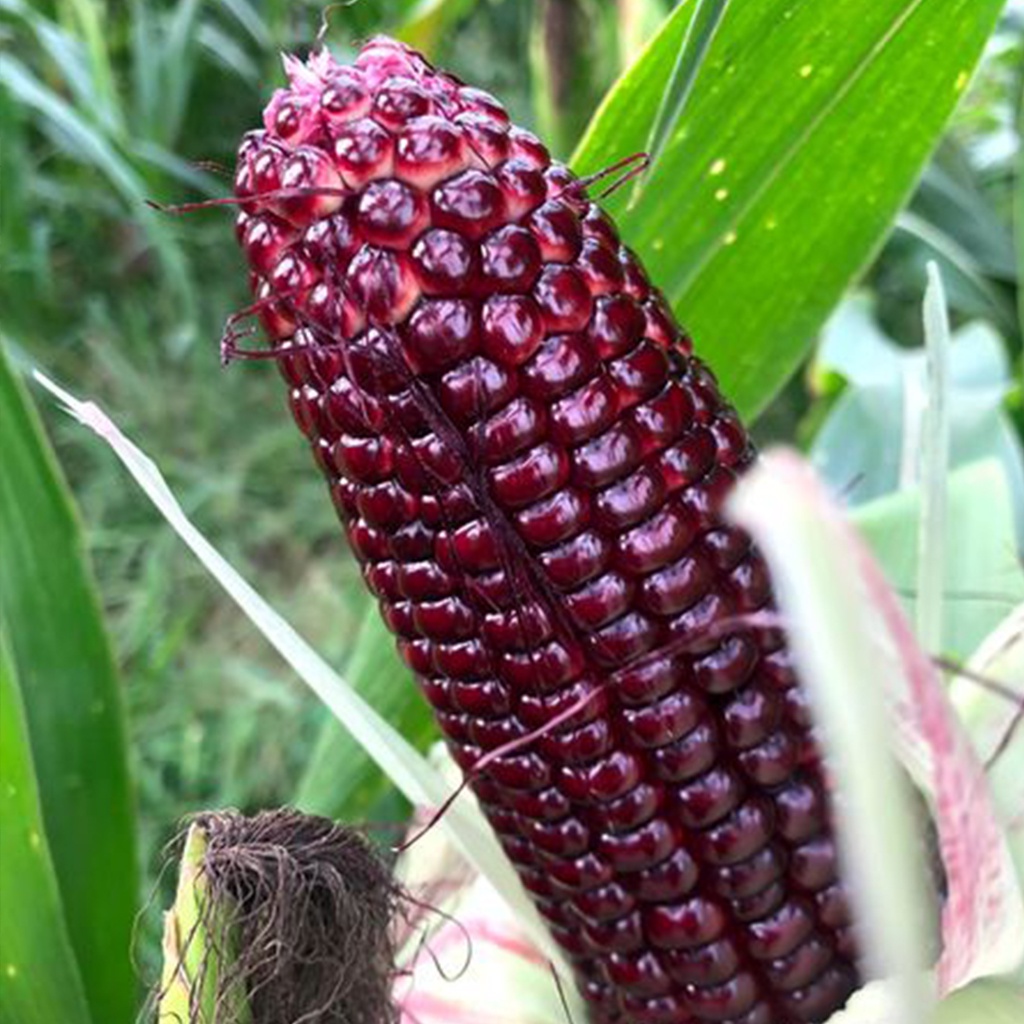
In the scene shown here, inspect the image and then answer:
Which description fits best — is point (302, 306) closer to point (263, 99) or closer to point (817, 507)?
point (817, 507)

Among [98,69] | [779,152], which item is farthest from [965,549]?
[98,69]

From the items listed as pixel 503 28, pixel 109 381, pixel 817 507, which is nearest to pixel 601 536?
pixel 817 507

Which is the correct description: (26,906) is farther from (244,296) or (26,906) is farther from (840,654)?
(244,296)

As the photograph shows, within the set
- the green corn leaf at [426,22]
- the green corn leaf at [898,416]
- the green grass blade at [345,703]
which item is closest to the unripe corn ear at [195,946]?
the green grass blade at [345,703]

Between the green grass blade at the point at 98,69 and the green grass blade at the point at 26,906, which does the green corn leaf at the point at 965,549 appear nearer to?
the green grass blade at the point at 26,906

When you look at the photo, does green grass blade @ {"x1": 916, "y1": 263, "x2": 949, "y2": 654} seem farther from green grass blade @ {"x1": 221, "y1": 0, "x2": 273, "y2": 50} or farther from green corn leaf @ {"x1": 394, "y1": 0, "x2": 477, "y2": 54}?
green grass blade @ {"x1": 221, "y1": 0, "x2": 273, "y2": 50}

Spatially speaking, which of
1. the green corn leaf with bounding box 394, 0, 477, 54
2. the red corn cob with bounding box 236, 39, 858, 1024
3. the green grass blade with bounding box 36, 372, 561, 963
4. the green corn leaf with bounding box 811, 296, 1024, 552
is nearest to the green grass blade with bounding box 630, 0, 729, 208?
the red corn cob with bounding box 236, 39, 858, 1024
